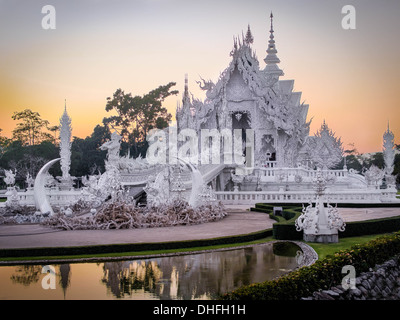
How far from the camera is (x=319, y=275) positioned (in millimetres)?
7531

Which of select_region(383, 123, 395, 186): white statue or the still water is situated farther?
select_region(383, 123, 395, 186): white statue

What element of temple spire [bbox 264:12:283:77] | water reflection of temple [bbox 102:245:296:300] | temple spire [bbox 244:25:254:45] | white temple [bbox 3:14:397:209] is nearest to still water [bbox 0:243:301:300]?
water reflection of temple [bbox 102:245:296:300]

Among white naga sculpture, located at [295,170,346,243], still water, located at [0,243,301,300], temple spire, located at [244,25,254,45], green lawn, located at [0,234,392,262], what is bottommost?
still water, located at [0,243,301,300]

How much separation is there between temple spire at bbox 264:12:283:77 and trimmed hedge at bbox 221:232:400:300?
3208 cm

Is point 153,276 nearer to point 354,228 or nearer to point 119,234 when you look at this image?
point 119,234

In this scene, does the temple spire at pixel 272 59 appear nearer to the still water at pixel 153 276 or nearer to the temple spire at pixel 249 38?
the temple spire at pixel 249 38

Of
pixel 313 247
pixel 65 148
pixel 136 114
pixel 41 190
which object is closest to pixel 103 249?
pixel 313 247

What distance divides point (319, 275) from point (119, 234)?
22.6 feet

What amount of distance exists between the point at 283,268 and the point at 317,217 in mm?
3148

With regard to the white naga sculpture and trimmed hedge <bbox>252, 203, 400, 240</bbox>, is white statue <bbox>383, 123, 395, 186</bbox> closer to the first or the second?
trimmed hedge <bbox>252, 203, 400, 240</bbox>

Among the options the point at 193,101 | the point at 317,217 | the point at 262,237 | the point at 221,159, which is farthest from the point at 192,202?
the point at 193,101

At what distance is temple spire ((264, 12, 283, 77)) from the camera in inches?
1623

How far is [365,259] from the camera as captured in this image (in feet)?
29.8

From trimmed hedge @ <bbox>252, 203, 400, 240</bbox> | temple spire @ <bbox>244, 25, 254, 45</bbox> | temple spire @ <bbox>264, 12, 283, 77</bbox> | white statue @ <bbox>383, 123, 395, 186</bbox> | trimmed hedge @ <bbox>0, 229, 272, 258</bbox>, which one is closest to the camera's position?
trimmed hedge @ <bbox>0, 229, 272, 258</bbox>
